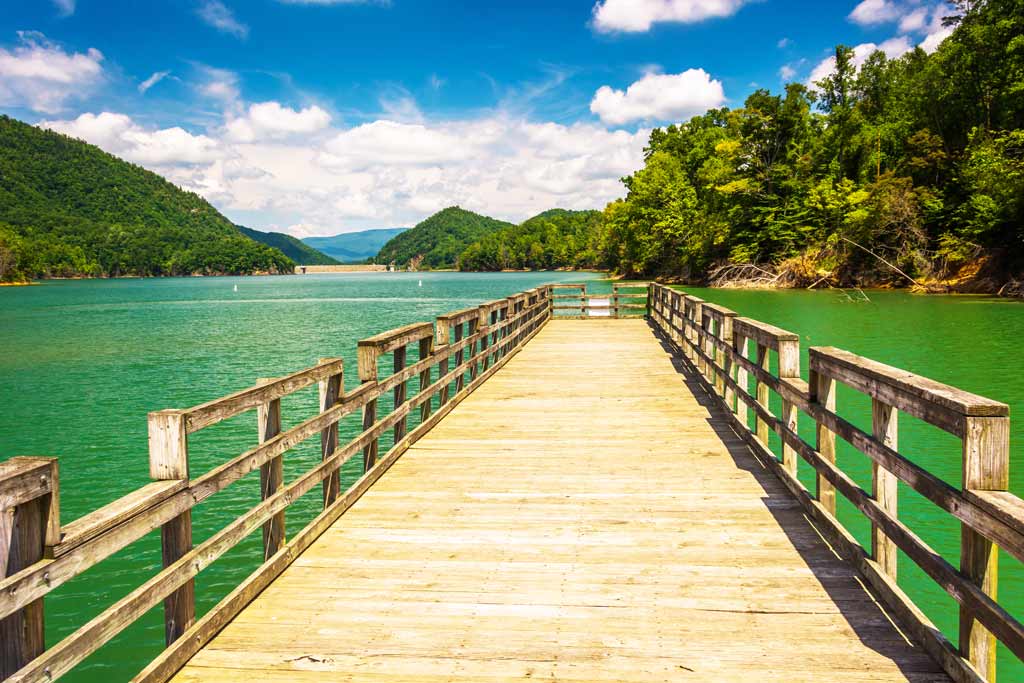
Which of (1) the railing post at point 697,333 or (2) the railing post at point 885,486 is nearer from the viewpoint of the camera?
(2) the railing post at point 885,486

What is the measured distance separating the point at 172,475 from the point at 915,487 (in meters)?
3.49

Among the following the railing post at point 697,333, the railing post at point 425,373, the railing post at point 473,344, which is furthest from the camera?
the railing post at point 697,333

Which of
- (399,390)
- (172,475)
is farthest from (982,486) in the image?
(399,390)

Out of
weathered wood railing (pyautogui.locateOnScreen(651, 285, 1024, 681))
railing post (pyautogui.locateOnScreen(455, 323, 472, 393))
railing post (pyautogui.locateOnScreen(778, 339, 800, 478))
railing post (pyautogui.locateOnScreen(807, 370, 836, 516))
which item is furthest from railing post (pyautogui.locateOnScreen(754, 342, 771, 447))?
railing post (pyautogui.locateOnScreen(455, 323, 472, 393))

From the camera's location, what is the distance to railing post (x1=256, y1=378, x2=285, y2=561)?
4332mm

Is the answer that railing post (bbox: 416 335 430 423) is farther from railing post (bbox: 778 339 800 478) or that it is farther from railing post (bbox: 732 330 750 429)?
railing post (bbox: 778 339 800 478)

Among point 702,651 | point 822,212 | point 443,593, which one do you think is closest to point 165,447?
point 443,593

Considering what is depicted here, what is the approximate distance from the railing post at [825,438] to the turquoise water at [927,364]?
5.02ft

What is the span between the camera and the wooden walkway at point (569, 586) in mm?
3178

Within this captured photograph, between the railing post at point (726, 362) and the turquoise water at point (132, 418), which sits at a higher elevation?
the railing post at point (726, 362)

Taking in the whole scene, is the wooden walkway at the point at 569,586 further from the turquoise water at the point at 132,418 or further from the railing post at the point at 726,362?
the turquoise water at the point at 132,418

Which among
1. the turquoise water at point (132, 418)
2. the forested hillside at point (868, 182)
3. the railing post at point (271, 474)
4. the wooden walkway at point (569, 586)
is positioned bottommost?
the turquoise water at point (132, 418)

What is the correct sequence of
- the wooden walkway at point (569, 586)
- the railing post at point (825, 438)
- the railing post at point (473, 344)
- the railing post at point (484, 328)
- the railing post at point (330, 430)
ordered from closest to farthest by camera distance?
Answer: the wooden walkway at point (569, 586) → the railing post at point (825, 438) → the railing post at point (330, 430) → the railing post at point (473, 344) → the railing post at point (484, 328)

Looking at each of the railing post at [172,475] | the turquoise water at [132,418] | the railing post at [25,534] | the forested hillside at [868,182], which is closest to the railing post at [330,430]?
the railing post at [172,475]
